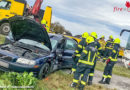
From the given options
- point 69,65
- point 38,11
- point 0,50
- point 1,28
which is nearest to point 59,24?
point 38,11

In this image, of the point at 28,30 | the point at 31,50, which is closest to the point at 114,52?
the point at 31,50

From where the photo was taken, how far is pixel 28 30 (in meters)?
5.38

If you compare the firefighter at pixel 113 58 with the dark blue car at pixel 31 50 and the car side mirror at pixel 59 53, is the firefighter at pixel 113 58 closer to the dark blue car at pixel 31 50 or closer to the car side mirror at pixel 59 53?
the dark blue car at pixel 31 50

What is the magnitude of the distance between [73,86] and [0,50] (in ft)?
7.87

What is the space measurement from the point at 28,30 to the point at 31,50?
689 mm

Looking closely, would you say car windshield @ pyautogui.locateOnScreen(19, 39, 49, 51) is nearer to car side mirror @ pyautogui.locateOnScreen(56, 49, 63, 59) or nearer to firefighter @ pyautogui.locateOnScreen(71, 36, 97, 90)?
car side mirror @ pyautogui.locateOnScreen(56, 49, 63, 59)

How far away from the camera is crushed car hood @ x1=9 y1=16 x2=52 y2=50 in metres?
4.91

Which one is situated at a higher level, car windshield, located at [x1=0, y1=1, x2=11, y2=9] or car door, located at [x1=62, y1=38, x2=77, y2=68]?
car windshield, located at [x1=0, y1=1, x2=11, y2=9]

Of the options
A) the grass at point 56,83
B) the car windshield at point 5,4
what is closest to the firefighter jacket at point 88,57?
the grass at point 56,83

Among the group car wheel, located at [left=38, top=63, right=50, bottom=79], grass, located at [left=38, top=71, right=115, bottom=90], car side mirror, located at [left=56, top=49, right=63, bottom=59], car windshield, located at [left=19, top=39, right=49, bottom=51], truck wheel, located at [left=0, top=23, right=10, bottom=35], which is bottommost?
grass, located at [left=38, top=71, right=115, bottom=90]

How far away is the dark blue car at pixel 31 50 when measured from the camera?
14.4 ft

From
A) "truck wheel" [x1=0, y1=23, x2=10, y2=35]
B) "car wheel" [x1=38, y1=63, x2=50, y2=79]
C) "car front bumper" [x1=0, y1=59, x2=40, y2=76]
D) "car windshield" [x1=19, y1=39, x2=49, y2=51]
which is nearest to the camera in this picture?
"car front bumper" [x1=0, y1=59, x2=40, y2=76]

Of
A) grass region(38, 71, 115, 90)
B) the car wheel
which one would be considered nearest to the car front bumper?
the car wheel

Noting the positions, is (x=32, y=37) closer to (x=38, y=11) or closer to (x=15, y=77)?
(x=15, y=77)
